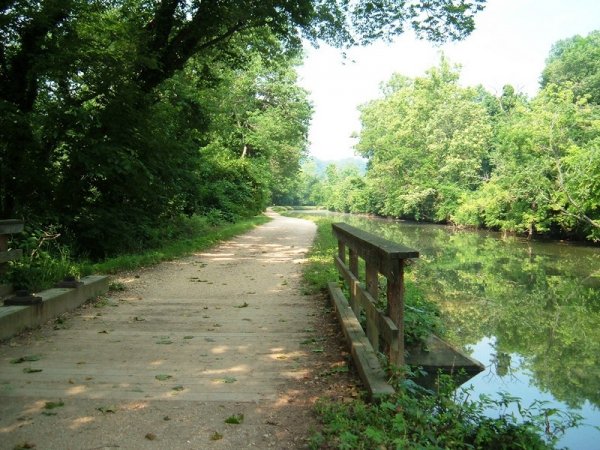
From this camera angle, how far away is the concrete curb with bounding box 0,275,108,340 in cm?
488

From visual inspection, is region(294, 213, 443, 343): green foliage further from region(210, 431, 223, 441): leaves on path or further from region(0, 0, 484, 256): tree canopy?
region(0, 0, 484, 256): tree canopy

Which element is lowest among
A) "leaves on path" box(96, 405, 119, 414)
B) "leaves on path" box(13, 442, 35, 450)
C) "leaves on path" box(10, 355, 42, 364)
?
"leaves on path" box(96, 405, 119, 414)

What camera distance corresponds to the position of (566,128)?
2623 centimetres

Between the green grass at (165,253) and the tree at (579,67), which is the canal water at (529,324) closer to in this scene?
the green grass at (165,253)

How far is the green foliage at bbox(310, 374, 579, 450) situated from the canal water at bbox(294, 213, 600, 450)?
589 millimetres

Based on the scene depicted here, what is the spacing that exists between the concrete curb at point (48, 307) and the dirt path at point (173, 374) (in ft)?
0.45

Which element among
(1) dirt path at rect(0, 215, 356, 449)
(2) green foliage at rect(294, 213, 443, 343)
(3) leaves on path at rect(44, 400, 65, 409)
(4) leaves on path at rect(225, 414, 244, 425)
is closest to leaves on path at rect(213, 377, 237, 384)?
(1) dirt path at rect(0, 215, 356, 449)

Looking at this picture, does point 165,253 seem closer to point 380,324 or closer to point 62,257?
point 62,257

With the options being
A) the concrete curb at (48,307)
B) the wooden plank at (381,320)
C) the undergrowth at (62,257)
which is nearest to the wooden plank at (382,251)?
the wooden plank at (381,320)

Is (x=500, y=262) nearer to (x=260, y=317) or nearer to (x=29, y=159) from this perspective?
(x=260, y=317)

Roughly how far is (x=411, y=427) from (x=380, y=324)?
111 cm

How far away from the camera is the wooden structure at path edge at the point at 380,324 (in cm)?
361

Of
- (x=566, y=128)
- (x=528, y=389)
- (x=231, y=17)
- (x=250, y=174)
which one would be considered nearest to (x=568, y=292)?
(x=528, y=389)

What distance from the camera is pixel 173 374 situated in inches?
161
